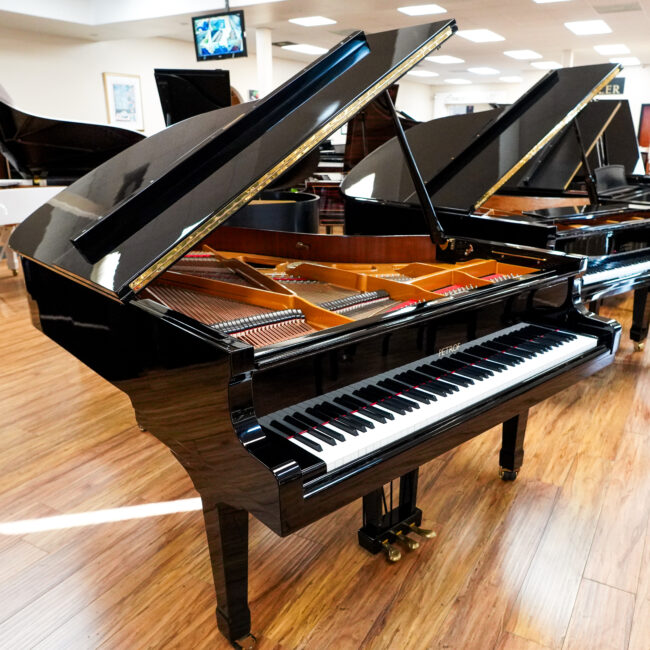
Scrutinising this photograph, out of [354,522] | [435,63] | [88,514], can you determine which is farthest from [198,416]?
[435,63]

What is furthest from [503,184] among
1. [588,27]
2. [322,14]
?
[588,27]

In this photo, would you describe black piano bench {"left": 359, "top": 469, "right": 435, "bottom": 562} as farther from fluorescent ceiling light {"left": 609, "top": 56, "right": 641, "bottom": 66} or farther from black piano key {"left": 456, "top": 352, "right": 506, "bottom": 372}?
fluorescent ceiling light {"left": 609, "top": 56, "right": 641, "bottom": 66}

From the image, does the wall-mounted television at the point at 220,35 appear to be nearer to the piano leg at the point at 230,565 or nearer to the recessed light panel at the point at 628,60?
the piano leg at the point at 230,565

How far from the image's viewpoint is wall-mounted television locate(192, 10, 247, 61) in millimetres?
8320

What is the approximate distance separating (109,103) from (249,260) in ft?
33.0

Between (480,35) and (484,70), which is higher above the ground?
(480,35)

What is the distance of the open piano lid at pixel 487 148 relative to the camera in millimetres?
3015

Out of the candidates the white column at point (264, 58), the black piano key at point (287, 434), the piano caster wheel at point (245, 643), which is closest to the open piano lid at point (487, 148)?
the black piano key at point (287, 434)

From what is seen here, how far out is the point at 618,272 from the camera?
10.3 ft

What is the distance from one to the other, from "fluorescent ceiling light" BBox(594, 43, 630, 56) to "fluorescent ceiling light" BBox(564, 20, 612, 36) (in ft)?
6.76

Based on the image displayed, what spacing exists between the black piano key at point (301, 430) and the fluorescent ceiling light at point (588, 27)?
38.0 ft

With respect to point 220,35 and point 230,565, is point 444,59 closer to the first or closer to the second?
point 220,35

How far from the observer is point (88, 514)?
2.25 metres

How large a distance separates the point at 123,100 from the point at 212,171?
436 inches
